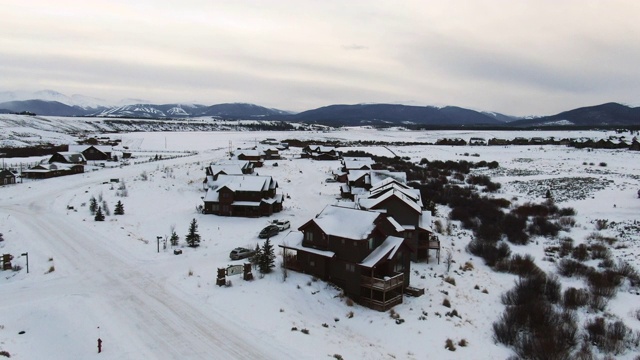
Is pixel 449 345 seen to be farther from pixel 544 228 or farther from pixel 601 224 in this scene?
pixel 601 224

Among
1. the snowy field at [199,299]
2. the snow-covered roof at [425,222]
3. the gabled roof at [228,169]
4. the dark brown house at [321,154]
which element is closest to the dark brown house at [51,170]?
the snowy field at [199,299]

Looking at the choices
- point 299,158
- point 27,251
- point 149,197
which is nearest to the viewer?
point 27,251

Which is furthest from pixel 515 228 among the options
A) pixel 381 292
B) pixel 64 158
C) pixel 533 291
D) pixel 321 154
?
pixel 64 158

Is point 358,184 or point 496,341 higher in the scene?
point 358,184

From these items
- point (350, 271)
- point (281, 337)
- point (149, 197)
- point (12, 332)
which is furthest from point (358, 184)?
point (12, 332)

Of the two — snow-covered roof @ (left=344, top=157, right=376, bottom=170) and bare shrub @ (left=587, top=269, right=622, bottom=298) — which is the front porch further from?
snow-covered roof @ (left=344, top=157, right=376, bottom=170)

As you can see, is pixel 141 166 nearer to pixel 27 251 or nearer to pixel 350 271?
pixel 27 251

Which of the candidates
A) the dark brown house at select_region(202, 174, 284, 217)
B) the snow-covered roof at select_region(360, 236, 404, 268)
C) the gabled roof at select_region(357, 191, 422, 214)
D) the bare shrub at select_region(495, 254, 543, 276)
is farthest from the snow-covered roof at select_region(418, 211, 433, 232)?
the dark brown house at select_region(202, 174, 284, 217)

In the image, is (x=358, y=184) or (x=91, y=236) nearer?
(x=91, y=236)
